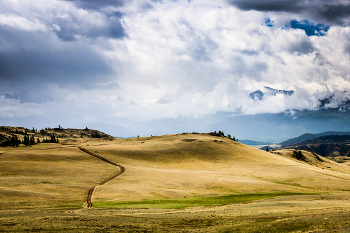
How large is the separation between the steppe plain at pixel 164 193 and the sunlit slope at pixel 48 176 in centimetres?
17

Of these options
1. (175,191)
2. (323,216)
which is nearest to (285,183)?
(175,191)

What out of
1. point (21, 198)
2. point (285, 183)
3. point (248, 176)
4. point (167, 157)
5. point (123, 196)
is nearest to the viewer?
point (21, 198)

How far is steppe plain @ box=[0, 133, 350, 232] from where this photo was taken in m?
27.8

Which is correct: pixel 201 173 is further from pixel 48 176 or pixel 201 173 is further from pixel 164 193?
pixel 48 176

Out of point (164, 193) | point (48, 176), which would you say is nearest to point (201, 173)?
point (164, 193)

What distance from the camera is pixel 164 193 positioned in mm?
52344

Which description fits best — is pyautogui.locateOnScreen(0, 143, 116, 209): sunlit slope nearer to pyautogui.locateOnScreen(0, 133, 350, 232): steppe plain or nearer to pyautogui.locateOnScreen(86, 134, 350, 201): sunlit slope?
pyautogui.locateOnScreen(0, 133, 350, 232): steppe plain

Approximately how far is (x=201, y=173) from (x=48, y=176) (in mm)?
43501

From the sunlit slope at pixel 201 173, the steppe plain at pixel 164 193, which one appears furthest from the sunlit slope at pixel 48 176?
the sunlit slope at pixel 201 173

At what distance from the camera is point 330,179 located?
70000 mm

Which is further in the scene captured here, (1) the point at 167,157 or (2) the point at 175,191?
(1) the point at 167,157

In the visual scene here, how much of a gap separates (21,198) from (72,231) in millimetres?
23511

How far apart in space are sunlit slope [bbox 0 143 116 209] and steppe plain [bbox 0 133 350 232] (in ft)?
0.56

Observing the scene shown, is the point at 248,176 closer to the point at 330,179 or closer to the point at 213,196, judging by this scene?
the point at 330,179
